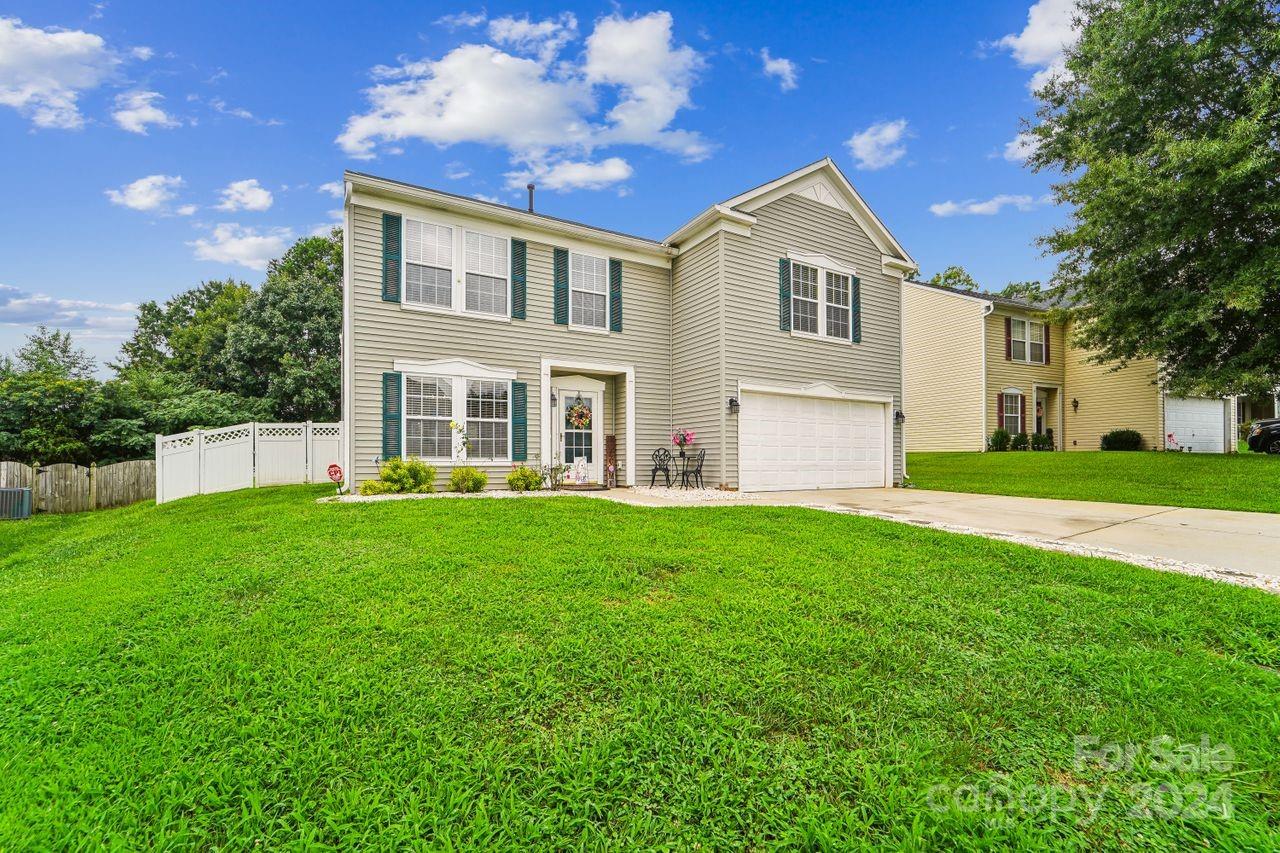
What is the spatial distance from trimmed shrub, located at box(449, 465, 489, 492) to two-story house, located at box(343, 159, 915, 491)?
40cm

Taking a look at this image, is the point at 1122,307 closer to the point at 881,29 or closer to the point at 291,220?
the point at 881,29

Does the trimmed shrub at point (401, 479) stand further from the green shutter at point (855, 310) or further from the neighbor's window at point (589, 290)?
the green shutter at point (855, 310)

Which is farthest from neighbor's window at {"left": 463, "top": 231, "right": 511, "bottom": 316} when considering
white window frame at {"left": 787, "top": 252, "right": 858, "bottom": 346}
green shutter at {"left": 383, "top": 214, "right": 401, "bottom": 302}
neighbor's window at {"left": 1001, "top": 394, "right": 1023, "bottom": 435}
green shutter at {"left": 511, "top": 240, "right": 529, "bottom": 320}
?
neighbor's window at {"left": 1001, "top": 394, "right": 1023, "bottom": 435}

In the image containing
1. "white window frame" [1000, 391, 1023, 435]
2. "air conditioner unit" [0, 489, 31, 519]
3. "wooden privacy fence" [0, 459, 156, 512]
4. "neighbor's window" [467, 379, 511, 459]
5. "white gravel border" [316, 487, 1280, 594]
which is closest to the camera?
"white gravel border" [316, 487, 1280, 594]

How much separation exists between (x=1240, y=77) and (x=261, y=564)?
807 inches

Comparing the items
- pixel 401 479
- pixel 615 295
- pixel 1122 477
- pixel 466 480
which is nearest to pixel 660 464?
pixel 615 295

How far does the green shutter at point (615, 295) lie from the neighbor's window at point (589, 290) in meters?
0.09

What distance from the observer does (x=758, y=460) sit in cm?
1092

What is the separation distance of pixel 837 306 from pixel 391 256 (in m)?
9.29

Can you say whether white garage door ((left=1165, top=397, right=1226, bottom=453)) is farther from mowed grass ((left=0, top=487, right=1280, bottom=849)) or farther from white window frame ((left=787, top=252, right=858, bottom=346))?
mowed grass ((left=0, top=487, right=1280, bottom=849))

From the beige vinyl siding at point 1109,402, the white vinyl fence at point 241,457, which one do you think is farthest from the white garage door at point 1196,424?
the white vinyl fence at point 241,457

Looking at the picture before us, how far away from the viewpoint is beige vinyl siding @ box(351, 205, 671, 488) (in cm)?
905

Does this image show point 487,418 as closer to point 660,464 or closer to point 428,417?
point 428,417

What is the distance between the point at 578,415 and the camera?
11.0 m
